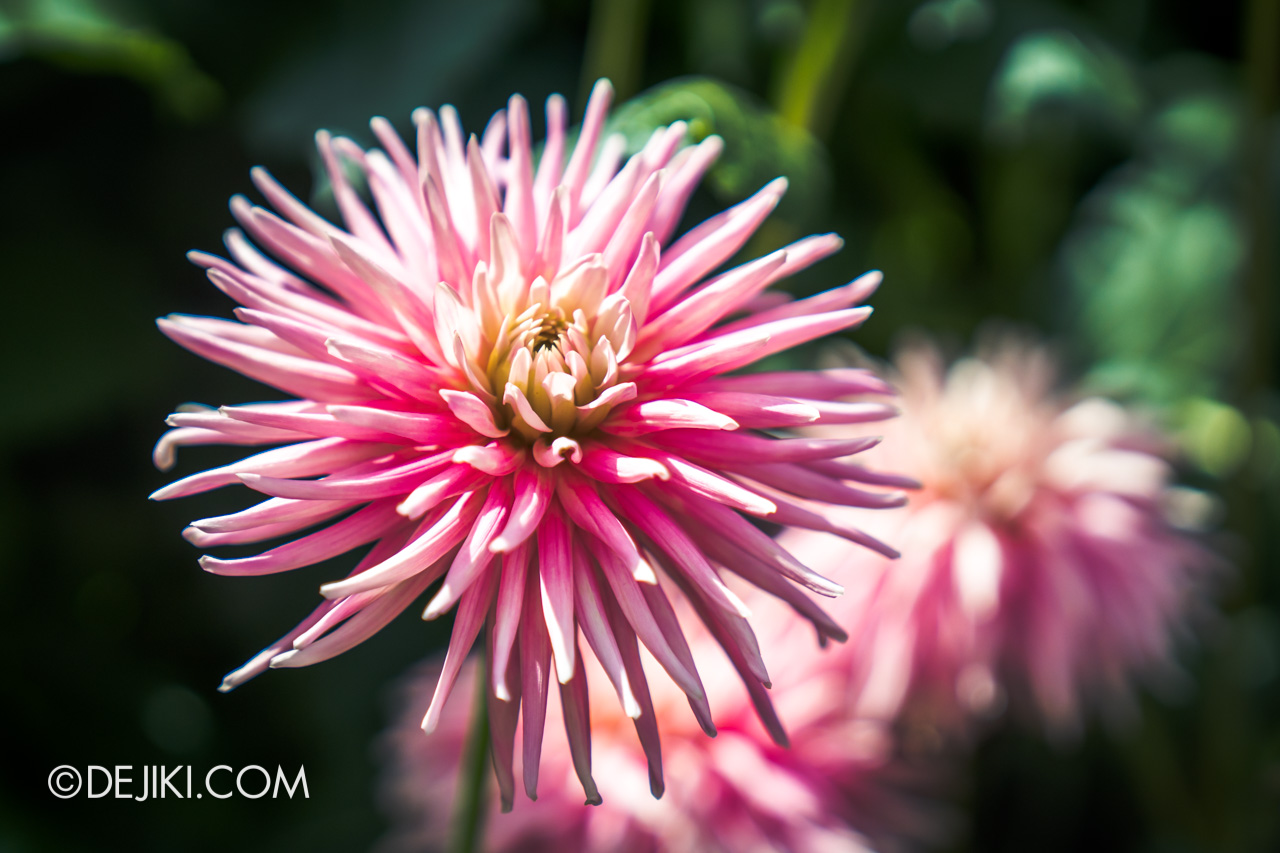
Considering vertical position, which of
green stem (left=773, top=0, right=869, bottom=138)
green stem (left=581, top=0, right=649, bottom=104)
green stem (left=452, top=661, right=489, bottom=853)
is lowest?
green stem (left=452, top=661, right=489, bottom=853)

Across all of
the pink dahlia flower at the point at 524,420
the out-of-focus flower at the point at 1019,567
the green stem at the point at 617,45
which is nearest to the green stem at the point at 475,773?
the pink dahlia flower at the point at 524,420

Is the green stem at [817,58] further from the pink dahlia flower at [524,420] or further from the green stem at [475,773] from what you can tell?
the green stem at [475,773]

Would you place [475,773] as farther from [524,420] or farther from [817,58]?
[817,58]

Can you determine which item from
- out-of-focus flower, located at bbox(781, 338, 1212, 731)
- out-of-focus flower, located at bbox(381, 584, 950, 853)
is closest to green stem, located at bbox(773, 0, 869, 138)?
out-of-focus flower, located at bbox(781, 338, 1212, 731)

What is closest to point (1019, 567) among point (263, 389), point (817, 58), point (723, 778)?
point (723, 778)

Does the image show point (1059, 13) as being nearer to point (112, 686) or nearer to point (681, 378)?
point (681, 378)

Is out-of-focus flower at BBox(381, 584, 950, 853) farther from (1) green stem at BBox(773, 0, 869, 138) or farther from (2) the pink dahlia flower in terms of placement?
(1) green stem at BBox(773, 0, 869, 138)
